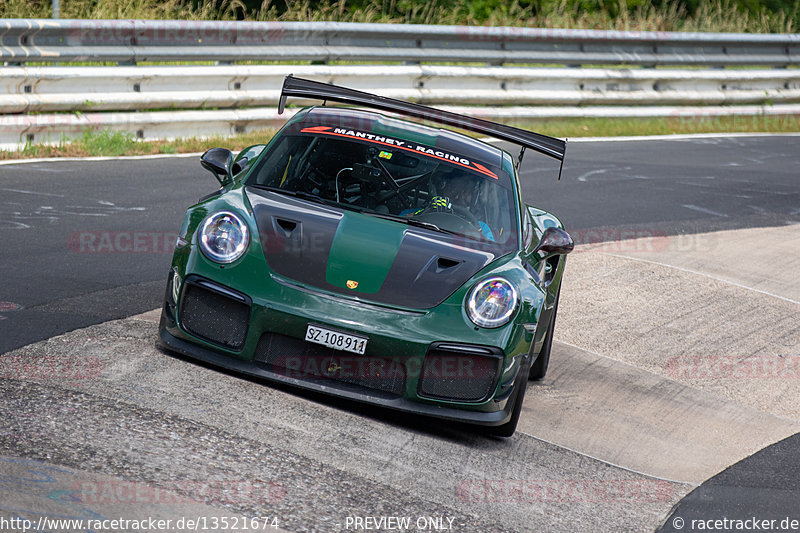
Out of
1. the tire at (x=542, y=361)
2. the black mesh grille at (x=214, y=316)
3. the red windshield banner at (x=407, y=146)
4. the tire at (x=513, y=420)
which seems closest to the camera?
the black mesh grille at (x=214, y=316)

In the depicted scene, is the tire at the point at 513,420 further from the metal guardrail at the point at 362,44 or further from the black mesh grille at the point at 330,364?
the metal guardrail at the point at 362,44

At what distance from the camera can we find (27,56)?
34.9ft

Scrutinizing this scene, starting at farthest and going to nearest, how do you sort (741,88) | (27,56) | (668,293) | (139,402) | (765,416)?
(741,88), (27,56), (668,293), (765,416), (139,402)

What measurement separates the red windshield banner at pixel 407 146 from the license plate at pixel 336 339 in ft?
5.23

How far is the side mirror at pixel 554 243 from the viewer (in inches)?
227

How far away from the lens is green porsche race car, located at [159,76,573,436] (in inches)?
195

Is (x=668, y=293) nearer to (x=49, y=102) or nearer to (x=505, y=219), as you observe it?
(x=505, y=219)

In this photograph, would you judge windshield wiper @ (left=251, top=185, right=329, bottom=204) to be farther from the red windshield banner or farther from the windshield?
the red windshield banner

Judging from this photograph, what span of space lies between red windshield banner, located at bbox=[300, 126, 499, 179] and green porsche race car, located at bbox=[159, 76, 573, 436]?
278 mm

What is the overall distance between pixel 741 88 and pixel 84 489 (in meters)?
16.7

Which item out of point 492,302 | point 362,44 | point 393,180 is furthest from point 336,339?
point 362,44

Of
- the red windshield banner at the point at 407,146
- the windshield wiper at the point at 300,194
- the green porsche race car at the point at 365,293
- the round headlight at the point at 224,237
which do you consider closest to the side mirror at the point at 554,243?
the green porsche race car at the point at 365,293

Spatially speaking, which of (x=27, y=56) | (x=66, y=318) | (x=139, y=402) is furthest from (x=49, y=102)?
(x=139, y=402)

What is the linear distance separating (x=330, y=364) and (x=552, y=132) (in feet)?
36.6
